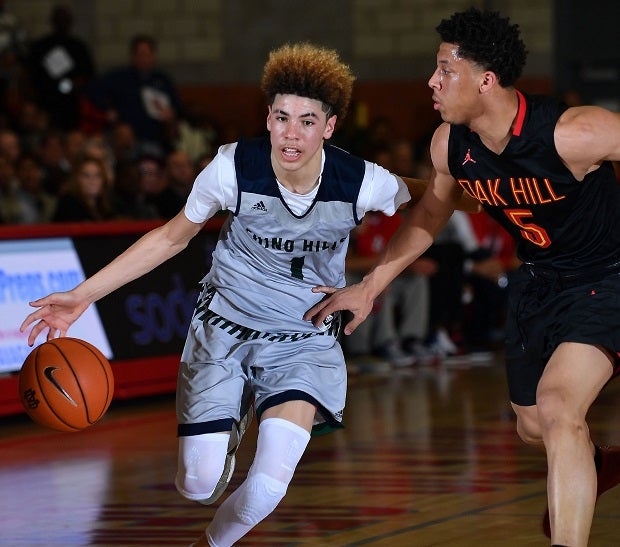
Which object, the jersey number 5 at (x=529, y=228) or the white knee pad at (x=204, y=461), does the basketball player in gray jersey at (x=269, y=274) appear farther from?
the jersey number 5 at (x=529, y=228)

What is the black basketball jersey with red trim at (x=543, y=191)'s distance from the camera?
205 inches

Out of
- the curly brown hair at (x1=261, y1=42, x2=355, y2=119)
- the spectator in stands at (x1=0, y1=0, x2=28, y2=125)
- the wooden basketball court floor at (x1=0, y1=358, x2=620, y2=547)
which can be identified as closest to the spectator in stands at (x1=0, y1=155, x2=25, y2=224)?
the wooden basketball court floor at (x1=0, y1=358, x2=620, y2=547)

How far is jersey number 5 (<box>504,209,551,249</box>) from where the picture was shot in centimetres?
530

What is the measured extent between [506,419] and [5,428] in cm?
320

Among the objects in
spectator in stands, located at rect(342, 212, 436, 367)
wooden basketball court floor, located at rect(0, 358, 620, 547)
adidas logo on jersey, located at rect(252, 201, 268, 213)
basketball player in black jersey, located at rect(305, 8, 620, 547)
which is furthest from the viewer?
spectator in stands, located at rect(342, 212, 436, 367)

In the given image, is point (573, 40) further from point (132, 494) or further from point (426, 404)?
point (132, 494)

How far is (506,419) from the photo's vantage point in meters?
9.21

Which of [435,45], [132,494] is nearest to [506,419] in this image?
[132,494]

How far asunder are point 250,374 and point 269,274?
39 centimetres

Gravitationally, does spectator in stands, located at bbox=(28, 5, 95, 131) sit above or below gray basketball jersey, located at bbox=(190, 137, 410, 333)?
below

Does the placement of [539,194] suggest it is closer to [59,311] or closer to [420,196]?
[420,196]

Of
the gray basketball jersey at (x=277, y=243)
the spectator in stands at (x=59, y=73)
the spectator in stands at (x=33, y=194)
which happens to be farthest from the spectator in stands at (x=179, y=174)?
the gray basketball jersey at (x=277, y=243)

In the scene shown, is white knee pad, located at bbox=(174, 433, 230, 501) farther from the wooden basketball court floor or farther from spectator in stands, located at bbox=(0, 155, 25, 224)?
spectator in stands, located at bbox=(0, 155, 25, 224)

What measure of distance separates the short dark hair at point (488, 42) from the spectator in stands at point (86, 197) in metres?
5.80
